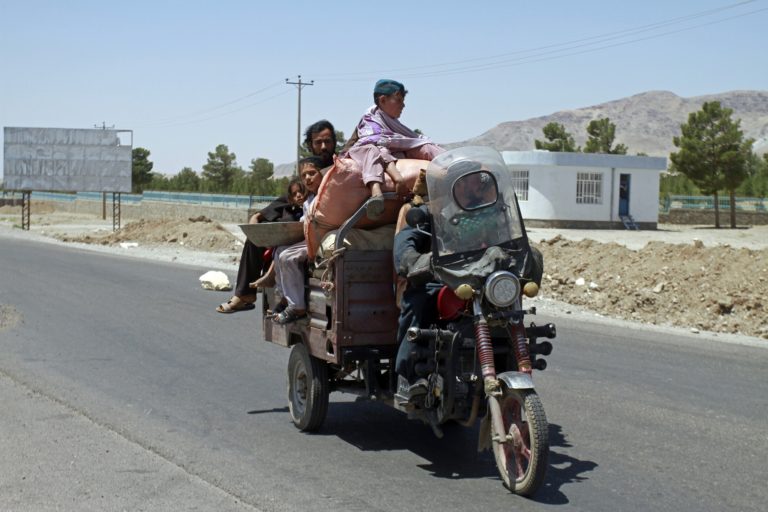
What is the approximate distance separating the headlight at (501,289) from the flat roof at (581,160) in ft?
139

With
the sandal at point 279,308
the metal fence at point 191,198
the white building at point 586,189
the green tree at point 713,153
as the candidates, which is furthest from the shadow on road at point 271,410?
the green tree at point 713,153

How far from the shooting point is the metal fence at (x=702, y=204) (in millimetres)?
56719

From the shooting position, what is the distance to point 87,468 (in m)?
6.13

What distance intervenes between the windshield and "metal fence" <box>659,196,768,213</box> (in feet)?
→ 172

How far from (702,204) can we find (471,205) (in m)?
54.7

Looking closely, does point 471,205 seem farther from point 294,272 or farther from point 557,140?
point 557,140

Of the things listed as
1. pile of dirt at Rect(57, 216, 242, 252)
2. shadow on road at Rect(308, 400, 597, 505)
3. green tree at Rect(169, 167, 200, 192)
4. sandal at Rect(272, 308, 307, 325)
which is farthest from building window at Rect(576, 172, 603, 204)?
green tree at Rect(169, 167, 200, 192)

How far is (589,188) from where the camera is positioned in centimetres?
4803

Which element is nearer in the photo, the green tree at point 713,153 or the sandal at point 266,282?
the sandal at point 266,282

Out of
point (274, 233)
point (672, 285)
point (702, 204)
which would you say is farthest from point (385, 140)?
point (702, 204)

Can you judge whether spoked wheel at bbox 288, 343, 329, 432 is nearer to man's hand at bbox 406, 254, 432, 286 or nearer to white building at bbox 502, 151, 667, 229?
man's hand at bbox 406, 254, 432, 286

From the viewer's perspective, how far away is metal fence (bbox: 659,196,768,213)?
56719 mm

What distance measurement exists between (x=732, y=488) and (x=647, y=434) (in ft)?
4.53

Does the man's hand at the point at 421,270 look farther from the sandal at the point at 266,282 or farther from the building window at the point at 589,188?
the building window at the point at 589,188
